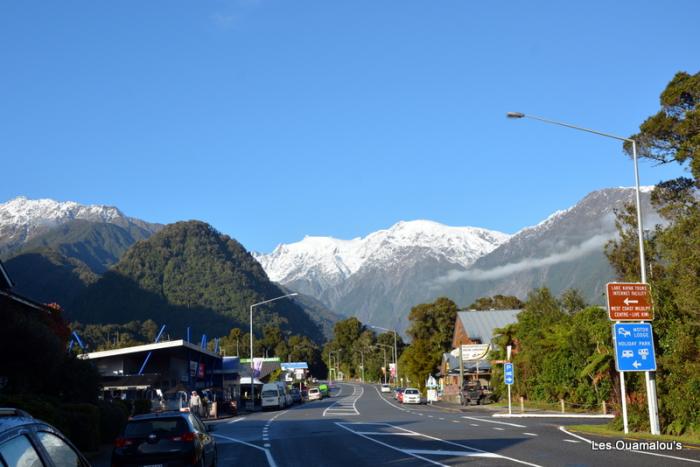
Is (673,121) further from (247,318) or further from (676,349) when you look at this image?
(247,318)

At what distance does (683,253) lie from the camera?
22625mm

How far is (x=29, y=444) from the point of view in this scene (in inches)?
223

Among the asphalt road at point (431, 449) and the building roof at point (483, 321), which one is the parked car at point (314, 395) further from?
the asphalt road at point (431, 449)

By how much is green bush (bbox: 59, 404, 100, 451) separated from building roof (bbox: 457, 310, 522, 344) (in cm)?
6892

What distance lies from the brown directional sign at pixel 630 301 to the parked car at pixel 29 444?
65.1 feet

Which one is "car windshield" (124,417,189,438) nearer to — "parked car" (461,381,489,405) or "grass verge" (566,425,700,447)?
"grass verge" (566,425,700,447)

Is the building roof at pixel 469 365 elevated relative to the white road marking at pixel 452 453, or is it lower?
elevated

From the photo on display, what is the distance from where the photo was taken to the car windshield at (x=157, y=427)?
1352 centimetres

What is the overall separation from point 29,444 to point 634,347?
68.0 ft

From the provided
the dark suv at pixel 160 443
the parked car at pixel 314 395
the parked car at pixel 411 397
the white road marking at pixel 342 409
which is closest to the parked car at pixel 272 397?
the white road marking at pixel 342 409

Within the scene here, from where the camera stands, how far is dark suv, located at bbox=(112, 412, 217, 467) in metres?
13.2

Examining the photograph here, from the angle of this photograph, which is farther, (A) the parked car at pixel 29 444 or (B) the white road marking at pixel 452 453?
(B) the white road marking at pixel 452 453

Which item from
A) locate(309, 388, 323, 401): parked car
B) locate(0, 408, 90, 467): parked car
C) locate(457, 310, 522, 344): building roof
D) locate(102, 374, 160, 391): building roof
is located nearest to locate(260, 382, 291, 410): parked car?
locate(102, 374, 160, 391): building roof

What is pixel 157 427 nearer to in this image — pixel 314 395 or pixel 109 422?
pixel 109 422
